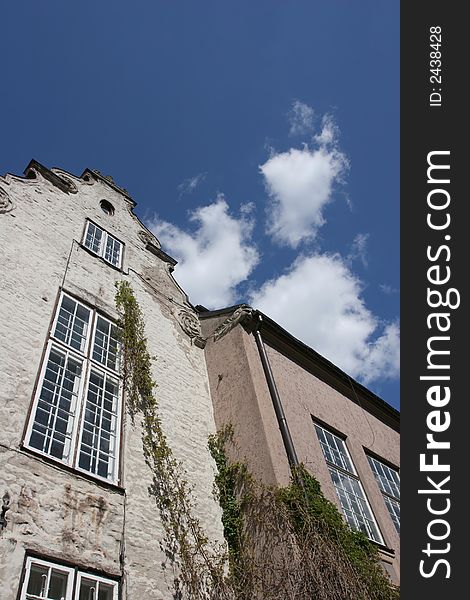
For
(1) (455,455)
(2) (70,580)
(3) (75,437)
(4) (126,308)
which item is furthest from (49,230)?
(1) (455,455)

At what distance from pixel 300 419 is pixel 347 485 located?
1499 millimetres

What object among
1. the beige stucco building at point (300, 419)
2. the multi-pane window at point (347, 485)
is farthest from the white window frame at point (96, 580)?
the multi-pane window at point (347, 485)

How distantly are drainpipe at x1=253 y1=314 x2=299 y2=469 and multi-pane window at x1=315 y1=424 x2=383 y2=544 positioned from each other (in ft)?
4.43

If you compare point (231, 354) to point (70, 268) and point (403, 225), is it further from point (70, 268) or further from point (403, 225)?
point (403, 225)

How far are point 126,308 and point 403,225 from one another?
5608mm

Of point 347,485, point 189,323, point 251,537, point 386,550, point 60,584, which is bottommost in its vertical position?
point 60,584

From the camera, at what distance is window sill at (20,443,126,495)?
583 cm

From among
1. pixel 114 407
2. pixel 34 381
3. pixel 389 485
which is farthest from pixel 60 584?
pixel 389 485

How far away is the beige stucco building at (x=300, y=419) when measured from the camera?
8.51 metres

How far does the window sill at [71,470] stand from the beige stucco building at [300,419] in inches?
96.2

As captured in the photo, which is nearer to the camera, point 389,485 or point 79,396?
point 79,396

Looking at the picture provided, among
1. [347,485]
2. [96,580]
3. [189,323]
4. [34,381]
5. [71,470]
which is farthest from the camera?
[189,323]

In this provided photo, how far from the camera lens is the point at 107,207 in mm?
12641

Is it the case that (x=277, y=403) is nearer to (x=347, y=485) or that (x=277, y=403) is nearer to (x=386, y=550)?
(x=347, y=485)
